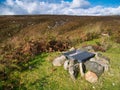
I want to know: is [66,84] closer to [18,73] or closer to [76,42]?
[18,73]

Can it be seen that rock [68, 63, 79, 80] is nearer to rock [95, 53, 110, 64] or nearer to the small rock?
the small rock

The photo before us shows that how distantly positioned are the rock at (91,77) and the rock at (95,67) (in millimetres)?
197

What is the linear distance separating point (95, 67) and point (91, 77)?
20.6 inches

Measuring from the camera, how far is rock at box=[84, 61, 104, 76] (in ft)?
33.7

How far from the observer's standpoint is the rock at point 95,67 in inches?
404

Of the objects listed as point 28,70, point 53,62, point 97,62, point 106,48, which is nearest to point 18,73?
point 28,70

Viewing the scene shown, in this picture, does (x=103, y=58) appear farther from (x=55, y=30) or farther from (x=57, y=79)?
(x=55, y=30)

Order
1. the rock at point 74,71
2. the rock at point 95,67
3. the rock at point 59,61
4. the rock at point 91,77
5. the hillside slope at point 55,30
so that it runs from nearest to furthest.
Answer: the rock at point 91,77 → the rock at point 74,71 → the rock at point 95,67 → the rock at point 59,61 → the hillside slope at point 55,30

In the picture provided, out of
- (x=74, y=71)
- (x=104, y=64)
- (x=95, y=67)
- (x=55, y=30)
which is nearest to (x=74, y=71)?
(x=74, y=71)

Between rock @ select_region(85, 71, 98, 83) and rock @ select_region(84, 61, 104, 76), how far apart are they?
197 millimetres

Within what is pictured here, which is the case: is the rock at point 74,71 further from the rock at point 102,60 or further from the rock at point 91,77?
the rock at point 102,60

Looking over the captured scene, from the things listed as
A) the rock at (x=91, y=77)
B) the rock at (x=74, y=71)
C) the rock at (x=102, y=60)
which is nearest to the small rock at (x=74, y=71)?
the rock at (x=74, y=71)

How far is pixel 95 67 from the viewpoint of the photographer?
10.3 metres

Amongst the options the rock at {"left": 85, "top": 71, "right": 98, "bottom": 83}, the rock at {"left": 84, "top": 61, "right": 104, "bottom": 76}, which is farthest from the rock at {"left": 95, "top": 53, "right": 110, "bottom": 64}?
the rock at {"left": 85, "top": 71, "right": 98, "bottom": 83}
